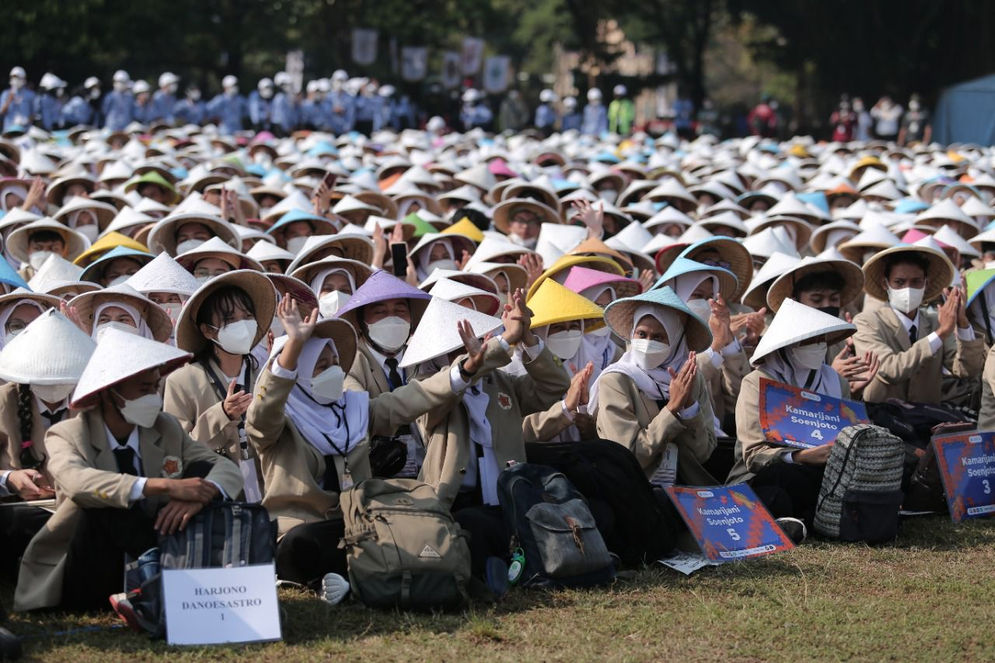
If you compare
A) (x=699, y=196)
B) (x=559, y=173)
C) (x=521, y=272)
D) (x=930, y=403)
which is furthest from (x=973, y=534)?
(x=559, y=173)

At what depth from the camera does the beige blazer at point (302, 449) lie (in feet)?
18.2

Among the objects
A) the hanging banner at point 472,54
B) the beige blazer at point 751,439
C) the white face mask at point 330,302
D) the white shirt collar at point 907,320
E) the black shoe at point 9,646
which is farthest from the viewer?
the hanging banner at point 472,54

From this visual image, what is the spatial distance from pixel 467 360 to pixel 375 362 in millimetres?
782

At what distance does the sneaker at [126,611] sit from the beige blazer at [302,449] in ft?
2.57

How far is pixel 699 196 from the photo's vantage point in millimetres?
14516

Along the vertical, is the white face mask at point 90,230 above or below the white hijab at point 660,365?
above

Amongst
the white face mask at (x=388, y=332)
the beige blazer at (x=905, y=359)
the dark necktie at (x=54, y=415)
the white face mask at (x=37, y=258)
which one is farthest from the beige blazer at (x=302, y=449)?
the white face mask at (x=37, y=258)

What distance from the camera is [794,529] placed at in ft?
21.5

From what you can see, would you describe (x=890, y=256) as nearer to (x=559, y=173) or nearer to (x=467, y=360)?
(x=467, y=360)

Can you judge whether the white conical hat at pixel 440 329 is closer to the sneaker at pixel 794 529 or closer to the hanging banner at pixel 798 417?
the hanging banner at pixel 798 417

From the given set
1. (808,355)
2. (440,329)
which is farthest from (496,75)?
(440,329)

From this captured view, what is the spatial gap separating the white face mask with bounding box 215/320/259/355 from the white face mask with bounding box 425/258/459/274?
3.41 m

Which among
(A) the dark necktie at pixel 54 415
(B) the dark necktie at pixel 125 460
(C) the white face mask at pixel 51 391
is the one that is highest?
(C) the white face mask at pixel 51 391

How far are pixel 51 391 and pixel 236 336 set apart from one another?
833 millimetres
